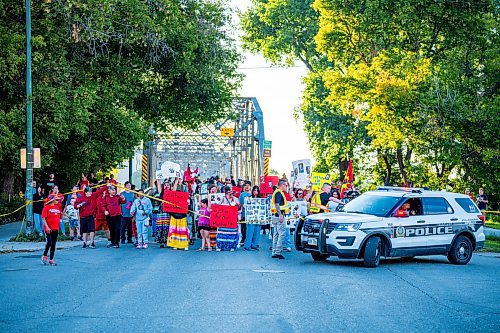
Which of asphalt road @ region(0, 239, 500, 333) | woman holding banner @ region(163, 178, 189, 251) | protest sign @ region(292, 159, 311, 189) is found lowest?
asphalt road @ region(0, 239, 500, 333)

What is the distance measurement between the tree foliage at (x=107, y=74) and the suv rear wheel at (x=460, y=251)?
44.8ft

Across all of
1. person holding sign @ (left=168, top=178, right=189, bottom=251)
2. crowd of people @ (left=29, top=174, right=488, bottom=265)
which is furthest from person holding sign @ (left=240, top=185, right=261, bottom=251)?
person holding sign @ (left=168, top=178, right=189, bottom=251)

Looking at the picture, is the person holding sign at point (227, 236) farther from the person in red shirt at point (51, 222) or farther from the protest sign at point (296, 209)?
the person in red shirt at point (51, 222)

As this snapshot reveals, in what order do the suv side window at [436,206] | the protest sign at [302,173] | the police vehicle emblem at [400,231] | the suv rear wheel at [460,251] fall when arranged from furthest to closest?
the protest sign at [302,173] → the suv rear wheel at [460,251] → the suv side window at [436,206] → the police vehicle emblem at [400,231]

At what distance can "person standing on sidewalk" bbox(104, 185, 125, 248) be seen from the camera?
24.2 m

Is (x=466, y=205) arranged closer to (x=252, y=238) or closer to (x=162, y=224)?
(x=252, y=238)

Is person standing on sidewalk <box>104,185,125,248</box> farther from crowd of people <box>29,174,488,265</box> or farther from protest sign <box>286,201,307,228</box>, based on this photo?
protest sign <box>286,201,307,228</box>

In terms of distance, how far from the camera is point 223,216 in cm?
2358

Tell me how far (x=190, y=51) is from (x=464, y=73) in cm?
1254

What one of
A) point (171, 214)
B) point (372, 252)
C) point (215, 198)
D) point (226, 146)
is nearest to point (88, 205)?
point (171, 214)

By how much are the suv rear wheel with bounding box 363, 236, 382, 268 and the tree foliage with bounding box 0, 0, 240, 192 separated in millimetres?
12973

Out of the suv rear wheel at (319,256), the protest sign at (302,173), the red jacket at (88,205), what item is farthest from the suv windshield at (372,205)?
the protest sign at (302,173)

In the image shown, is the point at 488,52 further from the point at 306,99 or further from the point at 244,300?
the point at 244,300

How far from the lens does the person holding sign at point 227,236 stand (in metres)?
23.7
